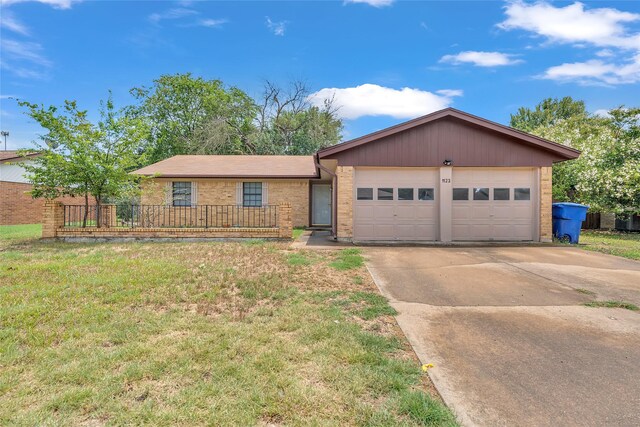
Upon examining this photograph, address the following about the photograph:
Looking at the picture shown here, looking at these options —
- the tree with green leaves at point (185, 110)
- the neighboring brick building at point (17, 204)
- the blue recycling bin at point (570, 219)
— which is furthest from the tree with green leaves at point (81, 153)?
the tree with green leaves at point (185, 110)

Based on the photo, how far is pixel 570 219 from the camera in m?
11.6

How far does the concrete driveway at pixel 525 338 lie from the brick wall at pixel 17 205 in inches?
836

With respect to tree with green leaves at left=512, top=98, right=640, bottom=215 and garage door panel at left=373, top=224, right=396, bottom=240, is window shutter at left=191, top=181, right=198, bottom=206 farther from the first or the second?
tree with green leaves at left=512, top=98, right=640, bottom=215

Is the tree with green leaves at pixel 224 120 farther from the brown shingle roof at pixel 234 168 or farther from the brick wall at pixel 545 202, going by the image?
the brick wall at pixel 545 202

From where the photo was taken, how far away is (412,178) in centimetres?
1169

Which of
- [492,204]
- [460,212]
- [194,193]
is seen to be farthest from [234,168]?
[492,204]

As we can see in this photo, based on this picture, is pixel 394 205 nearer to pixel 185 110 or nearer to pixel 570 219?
pixel 570 219

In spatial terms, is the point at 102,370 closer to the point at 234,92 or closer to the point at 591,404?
the point at 591,404

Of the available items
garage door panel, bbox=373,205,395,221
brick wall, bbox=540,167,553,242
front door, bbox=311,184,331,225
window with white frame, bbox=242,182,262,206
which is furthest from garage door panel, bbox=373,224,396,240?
window with white frame, bbox=242,182,262,206

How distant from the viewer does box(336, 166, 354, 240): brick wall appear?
1151 cm

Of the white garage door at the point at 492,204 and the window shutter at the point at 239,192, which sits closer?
the white garage door at the point at 492,204

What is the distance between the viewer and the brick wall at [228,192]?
652 inches

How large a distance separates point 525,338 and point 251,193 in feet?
47.5

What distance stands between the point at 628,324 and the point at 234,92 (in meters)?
36.3
